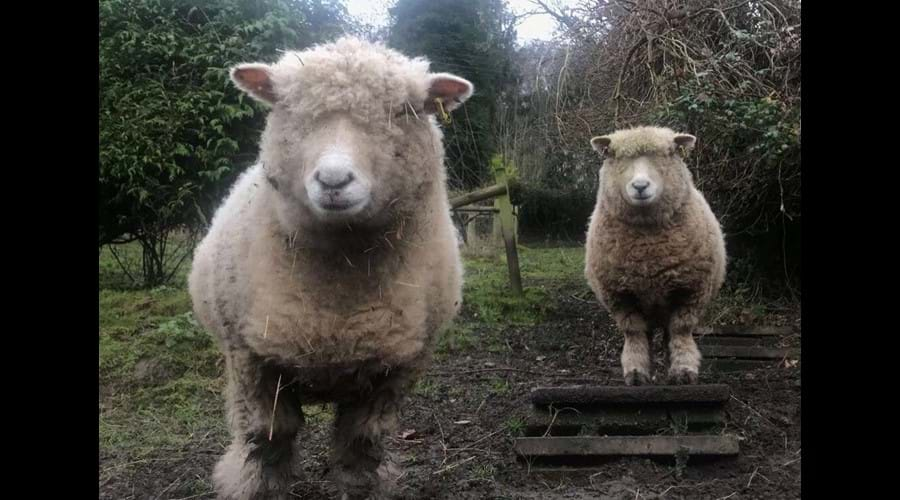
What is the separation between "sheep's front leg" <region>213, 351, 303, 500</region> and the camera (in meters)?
2.56

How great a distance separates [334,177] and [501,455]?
6.25 feet

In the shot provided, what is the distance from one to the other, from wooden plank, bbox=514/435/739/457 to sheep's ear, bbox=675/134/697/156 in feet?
6.64

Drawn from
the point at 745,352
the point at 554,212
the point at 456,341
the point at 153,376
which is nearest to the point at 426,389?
the point at 456,341

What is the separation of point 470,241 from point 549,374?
2578mm

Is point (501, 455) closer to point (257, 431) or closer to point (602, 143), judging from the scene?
point (257, 431)

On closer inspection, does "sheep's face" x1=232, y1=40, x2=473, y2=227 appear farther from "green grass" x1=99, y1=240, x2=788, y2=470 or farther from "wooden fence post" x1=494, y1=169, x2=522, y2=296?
"wooden fence post" x1=494, y1=169, x2=522, y2=296

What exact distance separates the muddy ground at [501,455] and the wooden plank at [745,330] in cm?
12

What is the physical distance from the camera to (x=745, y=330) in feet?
18.5

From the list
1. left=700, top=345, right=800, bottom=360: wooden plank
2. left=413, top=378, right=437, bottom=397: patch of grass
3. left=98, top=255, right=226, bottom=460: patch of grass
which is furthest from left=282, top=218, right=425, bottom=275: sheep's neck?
left=700, top=345, right=800, bottom=360: wooden plank

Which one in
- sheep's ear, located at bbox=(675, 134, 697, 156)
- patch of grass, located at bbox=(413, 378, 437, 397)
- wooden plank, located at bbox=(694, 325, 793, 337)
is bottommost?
patch of grass, located at bbox=(413, 378, 437, 397)

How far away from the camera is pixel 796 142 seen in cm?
489

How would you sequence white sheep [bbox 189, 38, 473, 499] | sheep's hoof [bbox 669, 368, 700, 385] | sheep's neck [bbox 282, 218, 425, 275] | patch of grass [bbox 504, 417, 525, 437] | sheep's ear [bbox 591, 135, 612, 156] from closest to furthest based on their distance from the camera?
white sheep [bbox 189, 38, 473, 499] → sheep's neck [bbox 282, 218, 425, 275] → patch of grass [bbox 504, 417, 525, 437] → sheep's hoof [bbox 669, 368, 700, 385] → sheep's ear [bbox 591, 135, 612, 156]
